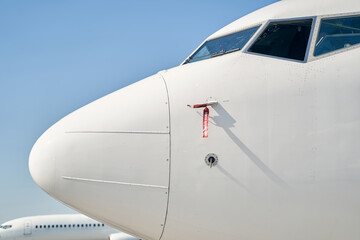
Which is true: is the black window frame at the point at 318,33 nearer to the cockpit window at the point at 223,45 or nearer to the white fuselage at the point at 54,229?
the cockpit window at the point at 223,45

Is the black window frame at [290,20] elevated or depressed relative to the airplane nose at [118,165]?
elevated

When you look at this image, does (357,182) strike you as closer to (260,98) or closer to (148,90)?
(260,98)

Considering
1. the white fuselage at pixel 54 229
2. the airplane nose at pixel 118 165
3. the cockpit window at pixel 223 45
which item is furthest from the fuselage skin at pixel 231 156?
the white fuselage at pixel 54 229

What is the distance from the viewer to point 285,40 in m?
5.36

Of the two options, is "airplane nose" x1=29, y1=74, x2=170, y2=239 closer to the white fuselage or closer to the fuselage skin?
the fuselage skin

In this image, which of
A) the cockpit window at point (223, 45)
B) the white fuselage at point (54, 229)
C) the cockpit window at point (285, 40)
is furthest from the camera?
the white fuselage at point (54, 229)

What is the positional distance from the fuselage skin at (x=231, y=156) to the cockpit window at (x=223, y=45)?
1.01 feet

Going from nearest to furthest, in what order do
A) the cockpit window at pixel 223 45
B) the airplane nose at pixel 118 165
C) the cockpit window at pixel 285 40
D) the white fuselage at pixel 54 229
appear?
the airplane nose at pixel 118 165, the cockpit window at pixel 285 40, the cockpit window at pixel 223 45, the white fuselage at pixel 54 229

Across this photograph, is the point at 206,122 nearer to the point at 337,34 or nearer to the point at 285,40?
the point at 285,40

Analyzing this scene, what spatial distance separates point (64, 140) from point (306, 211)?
263 centimetres

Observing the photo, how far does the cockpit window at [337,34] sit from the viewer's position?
16.8 feet

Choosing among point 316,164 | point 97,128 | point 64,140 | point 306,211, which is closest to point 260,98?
point 316,164

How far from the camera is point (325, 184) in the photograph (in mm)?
4742

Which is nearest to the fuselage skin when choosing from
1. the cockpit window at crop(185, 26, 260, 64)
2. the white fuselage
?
the cockpit window at crop(185, 26, 260, 64)
